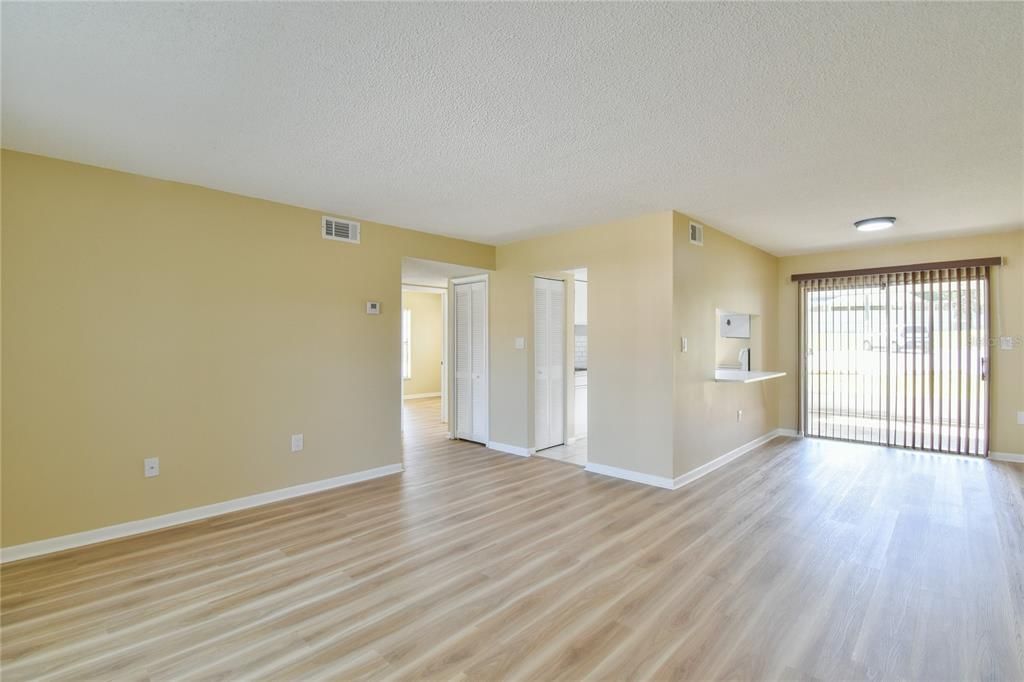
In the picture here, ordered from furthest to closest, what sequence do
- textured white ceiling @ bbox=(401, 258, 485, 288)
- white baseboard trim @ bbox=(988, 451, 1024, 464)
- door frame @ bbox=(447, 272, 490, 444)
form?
door frame @ bbox=(447, 272, 490, 444) → textured white ceiling @ bbox=(401, 258, 485, 288) → white baseboard trim @ bbox=(988, 451, 1024, 464)

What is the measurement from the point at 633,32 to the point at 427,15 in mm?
762

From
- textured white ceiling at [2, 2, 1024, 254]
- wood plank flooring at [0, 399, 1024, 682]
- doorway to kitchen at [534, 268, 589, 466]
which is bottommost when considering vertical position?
wood plank flooring at [0, 399, 1024, 682]

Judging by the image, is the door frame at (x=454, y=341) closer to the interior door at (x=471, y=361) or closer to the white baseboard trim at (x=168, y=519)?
the interior door at (x=471, y=361)

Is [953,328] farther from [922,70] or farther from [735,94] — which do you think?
[735,94]

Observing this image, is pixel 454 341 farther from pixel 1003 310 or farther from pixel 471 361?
pixel 1003 310

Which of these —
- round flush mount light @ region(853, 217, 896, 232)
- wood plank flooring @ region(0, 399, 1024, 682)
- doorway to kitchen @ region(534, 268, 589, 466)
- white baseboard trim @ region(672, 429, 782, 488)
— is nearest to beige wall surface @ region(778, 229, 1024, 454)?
round flush mount light @ region(853, 217, 896, 232)

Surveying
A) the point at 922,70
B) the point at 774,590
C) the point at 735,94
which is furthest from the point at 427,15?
the point at 774,590

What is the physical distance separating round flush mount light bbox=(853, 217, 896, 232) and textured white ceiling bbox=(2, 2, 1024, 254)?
637mm

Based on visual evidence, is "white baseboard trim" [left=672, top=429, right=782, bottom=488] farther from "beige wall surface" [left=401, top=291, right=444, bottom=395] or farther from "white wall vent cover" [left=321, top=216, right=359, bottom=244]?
"beige wall surface" [left=401, top=291, right=444, bottom=395]

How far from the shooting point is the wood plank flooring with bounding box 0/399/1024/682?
1.88 meters

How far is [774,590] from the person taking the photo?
241cm

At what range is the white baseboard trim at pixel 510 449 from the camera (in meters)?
5.26

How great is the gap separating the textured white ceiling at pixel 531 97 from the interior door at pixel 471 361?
7.44 feet

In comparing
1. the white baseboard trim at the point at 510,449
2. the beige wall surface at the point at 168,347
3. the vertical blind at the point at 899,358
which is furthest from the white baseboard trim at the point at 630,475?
the vertical blind at the point at 899,358
